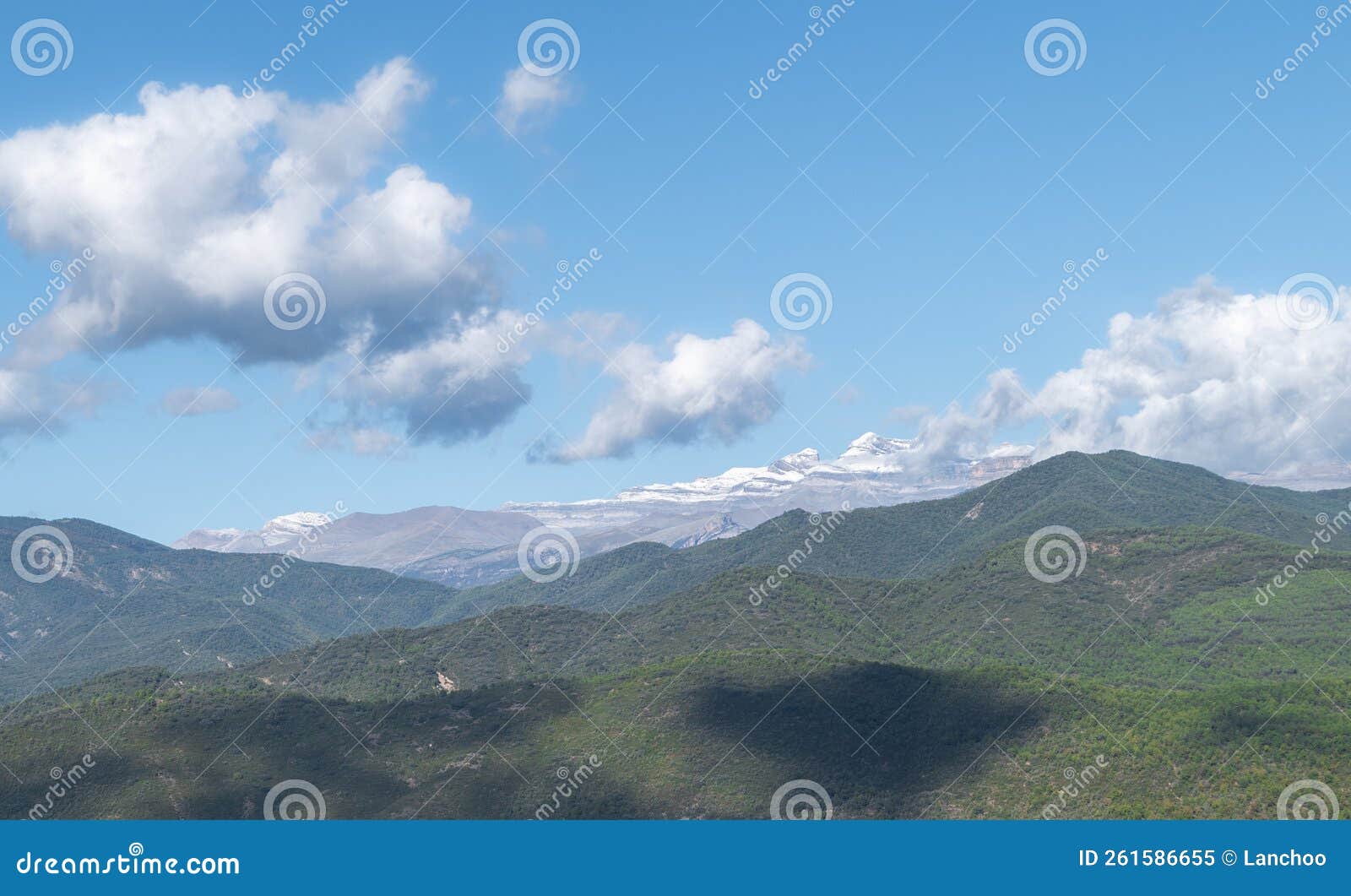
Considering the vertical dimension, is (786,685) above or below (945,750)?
above

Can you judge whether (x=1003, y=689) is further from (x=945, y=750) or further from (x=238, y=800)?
(x=238, y=800)

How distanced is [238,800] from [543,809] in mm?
32266

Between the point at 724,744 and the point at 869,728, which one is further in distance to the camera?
the point at 869,728

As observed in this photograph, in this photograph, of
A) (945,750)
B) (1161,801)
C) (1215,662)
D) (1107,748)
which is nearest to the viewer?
(1161,801)

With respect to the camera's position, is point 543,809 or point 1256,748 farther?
point 543,809

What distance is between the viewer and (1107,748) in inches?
5010

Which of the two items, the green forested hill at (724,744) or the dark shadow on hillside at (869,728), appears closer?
the green forested hill at (724,744)

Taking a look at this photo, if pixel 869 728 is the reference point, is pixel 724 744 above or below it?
below

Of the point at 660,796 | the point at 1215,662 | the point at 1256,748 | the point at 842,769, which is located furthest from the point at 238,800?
the point at 1215,662

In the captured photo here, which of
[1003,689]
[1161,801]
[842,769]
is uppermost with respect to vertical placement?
[1003,689]

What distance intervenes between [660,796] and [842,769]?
774 inches

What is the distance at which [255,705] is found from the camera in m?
157

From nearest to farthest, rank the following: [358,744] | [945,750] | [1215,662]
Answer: [945,750]
[358,744]
[1215,662]

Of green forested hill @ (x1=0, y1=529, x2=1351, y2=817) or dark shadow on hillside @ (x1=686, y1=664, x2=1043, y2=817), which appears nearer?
green forested hill @ (x1=0, y1=529, x2=1351, y2=817)
